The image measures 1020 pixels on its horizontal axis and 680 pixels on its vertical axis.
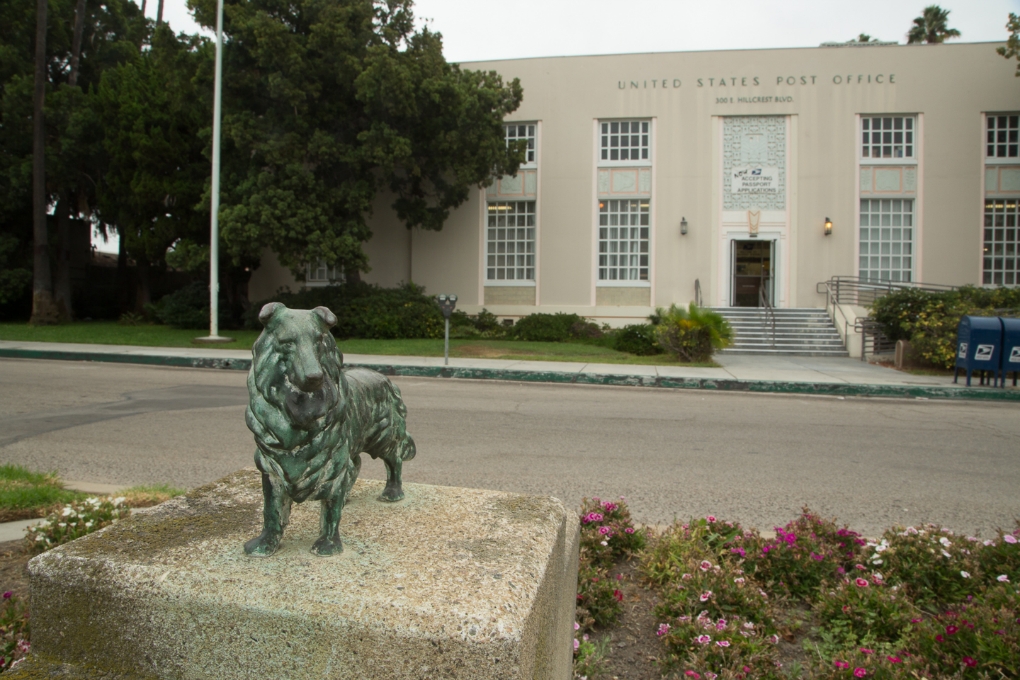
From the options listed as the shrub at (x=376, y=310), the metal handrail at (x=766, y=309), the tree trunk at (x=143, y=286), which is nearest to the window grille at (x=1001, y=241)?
the metal handrail at (x=766, y=309)

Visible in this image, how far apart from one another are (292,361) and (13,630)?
171 centimetres

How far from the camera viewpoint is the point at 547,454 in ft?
23.2

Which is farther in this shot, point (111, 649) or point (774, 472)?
point (774, 472)

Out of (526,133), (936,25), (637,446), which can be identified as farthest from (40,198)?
(936,25)

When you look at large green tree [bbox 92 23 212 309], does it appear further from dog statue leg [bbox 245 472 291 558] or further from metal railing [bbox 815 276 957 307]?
dog statue leg [bbox 245 472 291 558]

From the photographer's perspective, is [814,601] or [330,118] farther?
[330,118]

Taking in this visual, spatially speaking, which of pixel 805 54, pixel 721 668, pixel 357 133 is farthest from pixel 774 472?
pixel 805 54

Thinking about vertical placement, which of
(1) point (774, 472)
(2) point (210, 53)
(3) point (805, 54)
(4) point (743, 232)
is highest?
(3) point (805, 54)

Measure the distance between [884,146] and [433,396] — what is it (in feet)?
66.4

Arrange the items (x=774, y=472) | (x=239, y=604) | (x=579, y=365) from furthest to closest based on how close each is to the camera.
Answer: (x=579, y=365) < (x=774, y=472) < (x=239, y=604)

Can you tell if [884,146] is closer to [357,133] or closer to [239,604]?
[357,133]

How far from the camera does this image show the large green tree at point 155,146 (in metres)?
22.5

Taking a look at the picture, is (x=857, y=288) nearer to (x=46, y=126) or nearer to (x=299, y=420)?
(x=299, y=420)

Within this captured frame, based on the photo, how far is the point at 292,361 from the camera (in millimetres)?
1993
